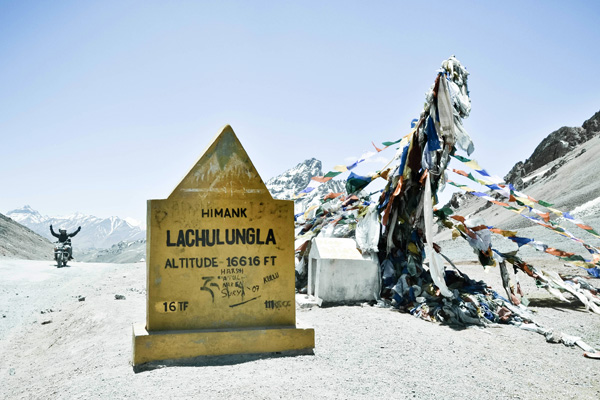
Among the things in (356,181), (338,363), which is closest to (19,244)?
(356,181)

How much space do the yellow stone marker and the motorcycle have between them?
43.5ft

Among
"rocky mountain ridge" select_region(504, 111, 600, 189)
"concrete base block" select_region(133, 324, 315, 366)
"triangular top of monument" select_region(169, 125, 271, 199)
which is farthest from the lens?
"rocky mountain ridge" select_region(504, 111, 600, 189)

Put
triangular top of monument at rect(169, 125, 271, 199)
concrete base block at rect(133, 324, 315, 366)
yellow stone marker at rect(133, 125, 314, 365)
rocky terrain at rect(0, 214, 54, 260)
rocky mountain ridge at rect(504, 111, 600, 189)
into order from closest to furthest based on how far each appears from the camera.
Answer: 1. concrete base block at rect(133, 324, 315, 366)
2. yellow stone marker at rect(133, 125, 314, 365)
3. triangular top of monument at rect(169, 125, 271, 199)
4. rocky terrain at rect(0, 214, 54, 260)
5. rocky mountain ridge at rect(504, 111, 600, 189)

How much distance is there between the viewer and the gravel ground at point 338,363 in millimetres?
3678

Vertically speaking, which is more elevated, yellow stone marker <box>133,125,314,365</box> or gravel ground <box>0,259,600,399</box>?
yellow stone marker <box>133,125,314,365</box>

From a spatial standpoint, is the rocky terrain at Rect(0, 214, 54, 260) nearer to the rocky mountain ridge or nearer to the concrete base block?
the concrete base block

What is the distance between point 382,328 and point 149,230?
3223mm

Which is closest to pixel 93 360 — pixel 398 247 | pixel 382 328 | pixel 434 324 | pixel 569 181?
pixel 382 328

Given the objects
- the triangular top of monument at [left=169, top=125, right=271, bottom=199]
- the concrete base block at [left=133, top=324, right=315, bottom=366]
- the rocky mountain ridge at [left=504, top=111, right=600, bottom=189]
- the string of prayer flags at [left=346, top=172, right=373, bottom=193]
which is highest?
the rocky mountain ridge at [left=504, top=111, right=600, bottom=189]

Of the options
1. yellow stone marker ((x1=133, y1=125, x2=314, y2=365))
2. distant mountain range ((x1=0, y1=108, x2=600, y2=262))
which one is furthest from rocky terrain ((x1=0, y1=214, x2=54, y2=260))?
yellow stone marker ((x1=133, y1=125, x2=314, y2=365))

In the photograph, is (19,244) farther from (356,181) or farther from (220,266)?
(220,266)

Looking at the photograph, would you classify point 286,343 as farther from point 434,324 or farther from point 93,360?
point 434,324

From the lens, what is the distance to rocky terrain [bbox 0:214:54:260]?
23.2 metres

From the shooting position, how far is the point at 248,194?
15.3 ft
